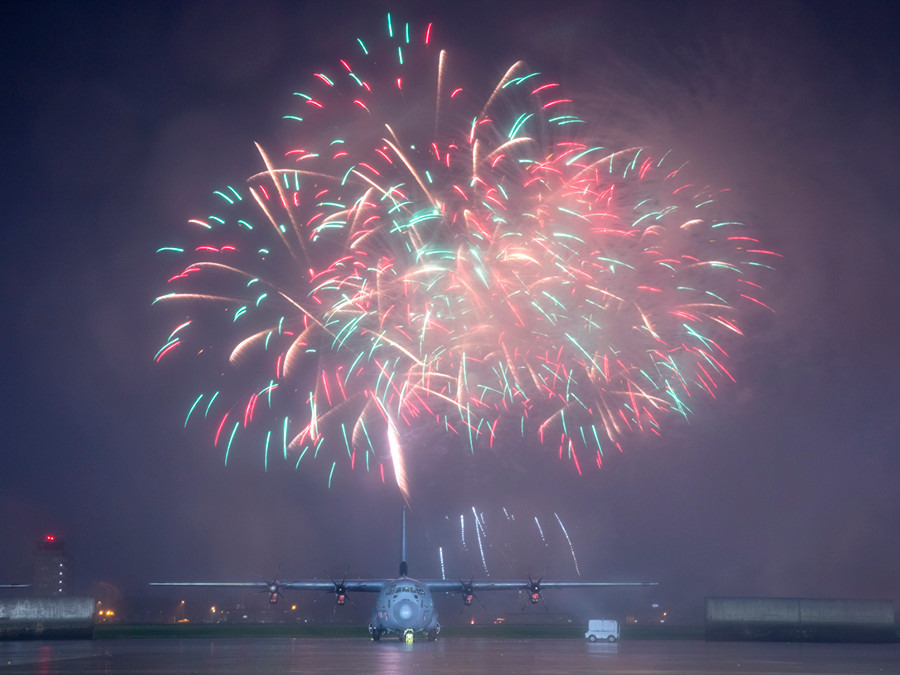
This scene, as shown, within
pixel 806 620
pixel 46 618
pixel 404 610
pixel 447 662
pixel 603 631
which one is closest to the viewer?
pixel 447 662

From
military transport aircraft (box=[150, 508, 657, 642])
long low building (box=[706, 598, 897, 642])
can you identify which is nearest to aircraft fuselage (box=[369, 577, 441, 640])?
military transport aircraft (box=[150, 508, 657, 642])

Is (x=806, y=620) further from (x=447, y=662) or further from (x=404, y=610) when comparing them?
(x=447, y=662)

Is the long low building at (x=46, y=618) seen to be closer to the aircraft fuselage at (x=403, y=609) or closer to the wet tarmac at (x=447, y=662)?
the wet tarmac at (x=447, y=662)

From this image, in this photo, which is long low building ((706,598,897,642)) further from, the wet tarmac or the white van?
the wet tarmac

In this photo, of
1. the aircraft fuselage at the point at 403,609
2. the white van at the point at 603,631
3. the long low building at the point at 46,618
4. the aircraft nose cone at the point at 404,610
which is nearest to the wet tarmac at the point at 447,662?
the aircraft nose cone at the point at 404,610

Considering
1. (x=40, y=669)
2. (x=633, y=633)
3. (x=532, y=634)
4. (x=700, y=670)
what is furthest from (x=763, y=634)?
(x=40, y=669)

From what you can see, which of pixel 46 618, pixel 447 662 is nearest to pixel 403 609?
pixel 447 662
